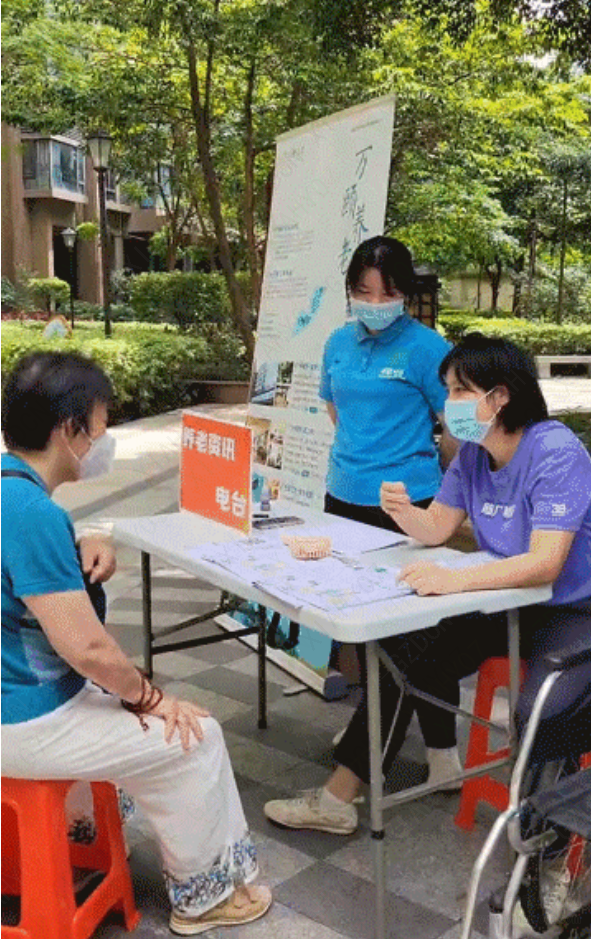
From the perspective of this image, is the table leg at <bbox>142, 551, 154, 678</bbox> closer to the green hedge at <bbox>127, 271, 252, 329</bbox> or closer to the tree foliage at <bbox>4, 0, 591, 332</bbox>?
the tree foliage at <bbox>4, 0, 591, 332</bbox>

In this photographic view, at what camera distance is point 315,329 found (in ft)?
12.6

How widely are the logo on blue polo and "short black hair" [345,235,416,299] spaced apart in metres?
0.22

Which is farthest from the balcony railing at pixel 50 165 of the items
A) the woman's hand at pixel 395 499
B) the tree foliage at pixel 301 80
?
the woman's hand at pixel 395 499

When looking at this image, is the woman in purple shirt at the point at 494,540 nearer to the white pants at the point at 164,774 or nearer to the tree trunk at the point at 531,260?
the white pants at the point at 164,774

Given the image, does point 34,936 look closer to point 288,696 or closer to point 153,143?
point 288,696

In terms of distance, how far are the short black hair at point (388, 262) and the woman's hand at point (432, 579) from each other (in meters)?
1.00

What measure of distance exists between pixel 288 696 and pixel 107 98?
768cm

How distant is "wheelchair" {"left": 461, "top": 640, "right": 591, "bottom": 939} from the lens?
1.71 m

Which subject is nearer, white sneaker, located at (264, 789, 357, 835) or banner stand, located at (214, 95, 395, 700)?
white sneaker, located at (264, 789, 357, 835)

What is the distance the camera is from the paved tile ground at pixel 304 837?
7.30 feet

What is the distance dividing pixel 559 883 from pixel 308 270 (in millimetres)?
2530

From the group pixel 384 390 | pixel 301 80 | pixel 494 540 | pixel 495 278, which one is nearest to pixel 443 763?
pixel 494 540

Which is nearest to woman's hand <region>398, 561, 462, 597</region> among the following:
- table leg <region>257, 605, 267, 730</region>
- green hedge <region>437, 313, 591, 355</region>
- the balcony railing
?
table leg <region>257, 605, 267, 730</region>

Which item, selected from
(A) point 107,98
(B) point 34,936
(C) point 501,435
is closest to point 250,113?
(A) point 107,98
